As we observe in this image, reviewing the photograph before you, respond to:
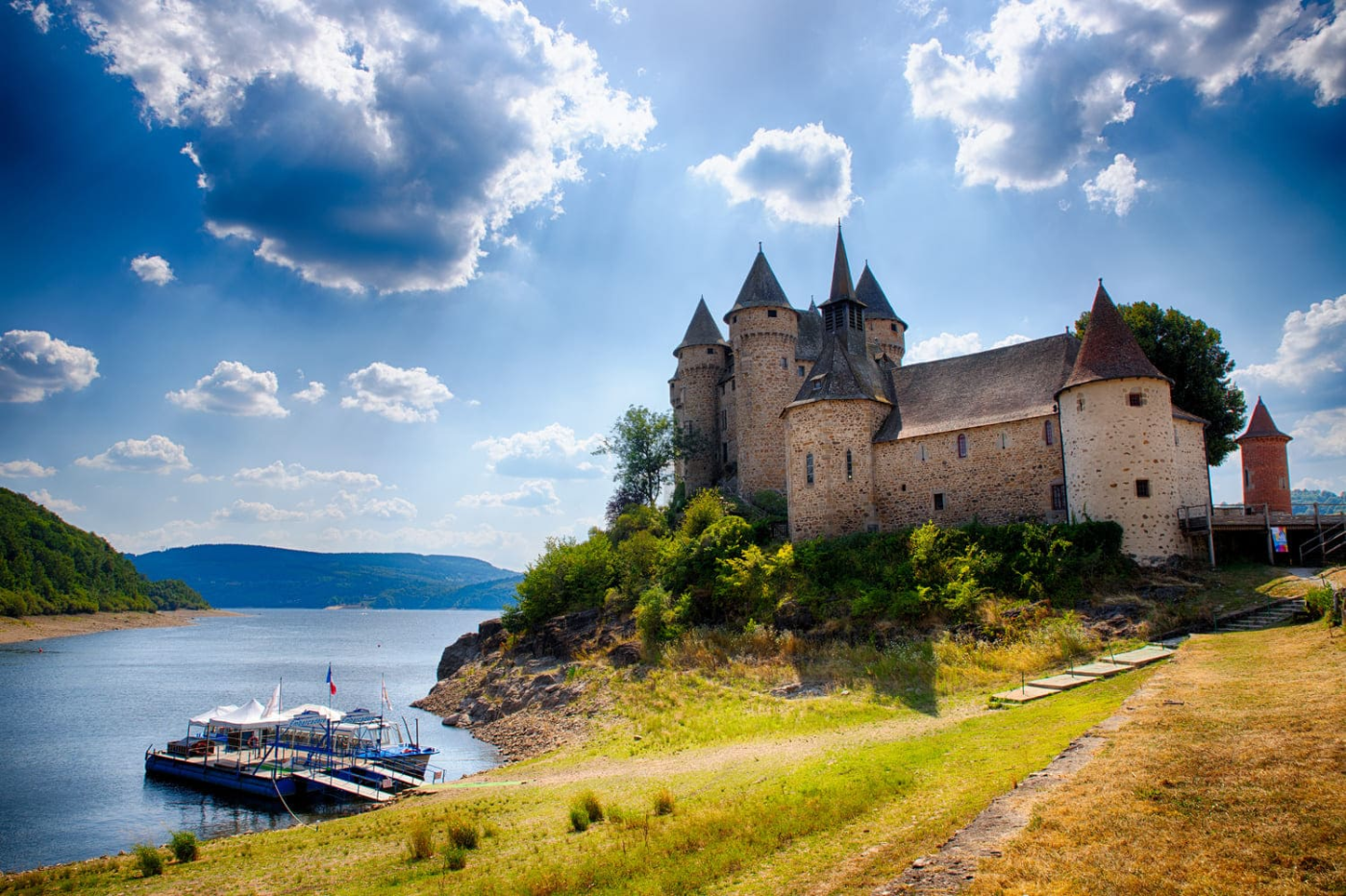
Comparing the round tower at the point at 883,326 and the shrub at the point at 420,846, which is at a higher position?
the round tower at the point at 883,326

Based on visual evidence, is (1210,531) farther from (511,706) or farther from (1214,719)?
(511,706)

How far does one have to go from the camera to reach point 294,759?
108 ft

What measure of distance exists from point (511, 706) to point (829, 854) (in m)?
33.8

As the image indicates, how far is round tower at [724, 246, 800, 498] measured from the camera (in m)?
52.3

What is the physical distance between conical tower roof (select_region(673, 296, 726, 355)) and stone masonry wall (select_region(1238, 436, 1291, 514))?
3390 centimetres

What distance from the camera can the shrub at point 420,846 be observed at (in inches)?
622

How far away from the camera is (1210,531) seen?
3206 cm

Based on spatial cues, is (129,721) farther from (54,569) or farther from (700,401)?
(54,569)

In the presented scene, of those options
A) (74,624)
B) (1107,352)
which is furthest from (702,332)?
(74,624)

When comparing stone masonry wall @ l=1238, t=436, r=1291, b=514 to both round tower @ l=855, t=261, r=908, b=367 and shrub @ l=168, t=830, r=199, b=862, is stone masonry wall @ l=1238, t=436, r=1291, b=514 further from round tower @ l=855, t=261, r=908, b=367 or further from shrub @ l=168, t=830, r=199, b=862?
shrub @ l=168, t=830, r=199, b=862

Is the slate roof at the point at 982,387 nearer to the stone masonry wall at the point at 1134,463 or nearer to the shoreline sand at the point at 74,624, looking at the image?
the stone masonry wall at the point at 1134,463

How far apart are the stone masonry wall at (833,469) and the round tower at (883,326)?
16.5m

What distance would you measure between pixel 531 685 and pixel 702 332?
28655 mm

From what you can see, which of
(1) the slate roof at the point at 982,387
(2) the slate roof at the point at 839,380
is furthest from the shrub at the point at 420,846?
(1) the slate roof at the point at 982,387
